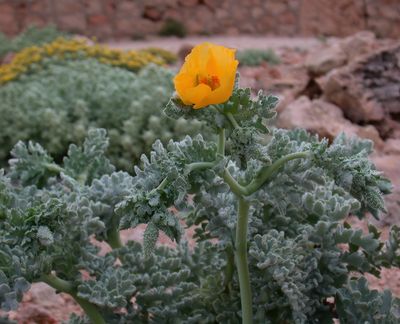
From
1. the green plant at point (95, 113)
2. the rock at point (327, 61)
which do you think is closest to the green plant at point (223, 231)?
the green plant at point (95, 113)

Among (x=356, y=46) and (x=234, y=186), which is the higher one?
(x=356, y=46)

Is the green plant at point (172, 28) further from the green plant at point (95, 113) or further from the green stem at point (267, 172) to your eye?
the green stem at point (267, 172)

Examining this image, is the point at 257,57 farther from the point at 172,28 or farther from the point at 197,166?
the point at 197,166

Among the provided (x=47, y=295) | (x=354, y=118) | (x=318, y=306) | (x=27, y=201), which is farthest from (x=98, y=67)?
(x=318, y=306)

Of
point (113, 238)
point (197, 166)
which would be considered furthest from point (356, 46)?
point (197, 166)

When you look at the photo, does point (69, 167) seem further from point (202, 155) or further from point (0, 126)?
point (0, 126)
